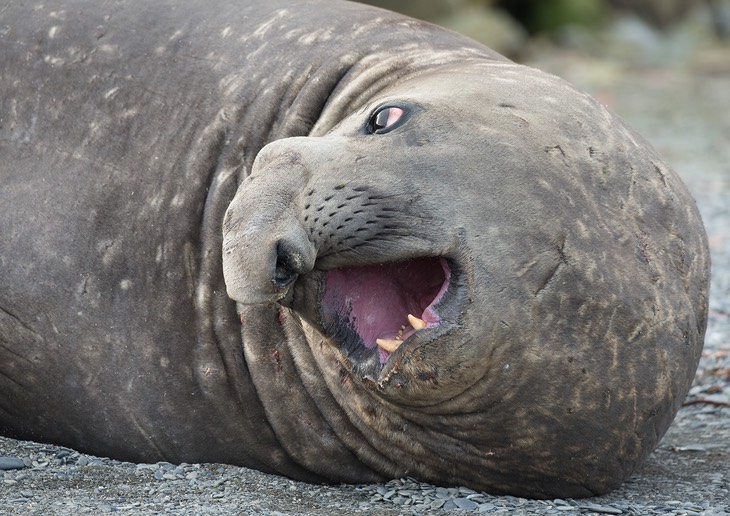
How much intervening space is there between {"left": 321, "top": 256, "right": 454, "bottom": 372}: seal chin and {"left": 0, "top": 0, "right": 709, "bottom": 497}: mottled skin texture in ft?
0.14

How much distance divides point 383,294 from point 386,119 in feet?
1.77

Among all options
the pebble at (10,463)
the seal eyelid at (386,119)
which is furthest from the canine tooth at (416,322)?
the pebble at (10,463)

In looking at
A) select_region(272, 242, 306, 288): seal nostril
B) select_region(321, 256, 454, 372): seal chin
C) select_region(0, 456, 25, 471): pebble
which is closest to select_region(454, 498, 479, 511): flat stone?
select_region(321, 256, 454, 372): seal chin

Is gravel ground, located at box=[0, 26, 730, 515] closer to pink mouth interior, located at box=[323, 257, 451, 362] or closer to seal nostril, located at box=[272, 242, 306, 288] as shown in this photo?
pink mouth interior, located at box=[323, 257, 451, 362]

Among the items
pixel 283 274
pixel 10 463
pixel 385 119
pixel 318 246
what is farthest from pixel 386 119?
pixel 10 463

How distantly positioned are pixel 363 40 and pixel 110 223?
44.9 inches

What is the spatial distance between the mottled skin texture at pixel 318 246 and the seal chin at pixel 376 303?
0.14 feet

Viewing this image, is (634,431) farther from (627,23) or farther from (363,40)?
(627,23)

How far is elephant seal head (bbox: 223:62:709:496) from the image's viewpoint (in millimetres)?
3539

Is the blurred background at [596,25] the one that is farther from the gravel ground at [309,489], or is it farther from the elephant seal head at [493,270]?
the elephant seal head at [493,270]

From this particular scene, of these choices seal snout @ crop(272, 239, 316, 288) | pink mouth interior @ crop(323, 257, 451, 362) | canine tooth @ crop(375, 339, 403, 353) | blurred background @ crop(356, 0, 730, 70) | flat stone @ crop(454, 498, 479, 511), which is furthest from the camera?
blurred background @ crop(356, 0, 730, 70)

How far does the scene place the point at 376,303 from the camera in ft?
12.5

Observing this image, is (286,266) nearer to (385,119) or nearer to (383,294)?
(383,294)

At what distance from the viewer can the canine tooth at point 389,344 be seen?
3.64m
